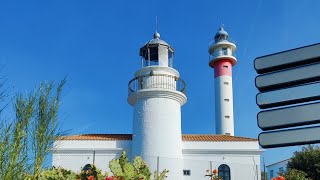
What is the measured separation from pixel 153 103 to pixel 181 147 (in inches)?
109

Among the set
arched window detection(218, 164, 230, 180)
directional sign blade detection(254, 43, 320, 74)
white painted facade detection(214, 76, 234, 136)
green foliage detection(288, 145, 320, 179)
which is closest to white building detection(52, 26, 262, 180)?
arched window detection(218, 164, 230, 180)

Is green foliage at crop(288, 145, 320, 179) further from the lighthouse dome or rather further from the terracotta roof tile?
the lighthouse dome

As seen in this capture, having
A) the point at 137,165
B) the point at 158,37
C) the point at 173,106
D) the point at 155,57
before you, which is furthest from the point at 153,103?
the point at 137,165

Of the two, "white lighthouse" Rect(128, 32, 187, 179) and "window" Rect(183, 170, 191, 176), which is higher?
"white lighthouse" Rect(128, 32, 187, 179)

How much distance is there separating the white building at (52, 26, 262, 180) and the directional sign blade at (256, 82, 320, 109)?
16.8 metres

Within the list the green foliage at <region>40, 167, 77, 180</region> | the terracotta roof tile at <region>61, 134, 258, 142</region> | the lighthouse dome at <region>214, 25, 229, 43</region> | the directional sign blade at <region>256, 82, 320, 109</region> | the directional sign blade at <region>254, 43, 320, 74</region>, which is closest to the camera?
the directional sign blade at <region>256, 82, 320, 109</region>

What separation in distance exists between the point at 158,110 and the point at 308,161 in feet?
35.7

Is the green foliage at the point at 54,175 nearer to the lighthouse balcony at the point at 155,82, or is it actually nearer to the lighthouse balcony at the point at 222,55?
the lighthouse balcony at the point at 155,82

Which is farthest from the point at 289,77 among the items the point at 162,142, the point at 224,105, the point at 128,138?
the point at 224,105

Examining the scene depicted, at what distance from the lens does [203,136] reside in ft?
A: 78.3

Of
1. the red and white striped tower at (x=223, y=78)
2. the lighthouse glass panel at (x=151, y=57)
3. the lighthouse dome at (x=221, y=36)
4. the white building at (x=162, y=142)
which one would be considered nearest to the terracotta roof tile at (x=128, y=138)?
the white building at (x=162, y=142)

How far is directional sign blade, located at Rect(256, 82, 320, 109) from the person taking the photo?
11.9 ft

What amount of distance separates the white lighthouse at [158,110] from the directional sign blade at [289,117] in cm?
1672

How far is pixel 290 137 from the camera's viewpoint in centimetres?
377
